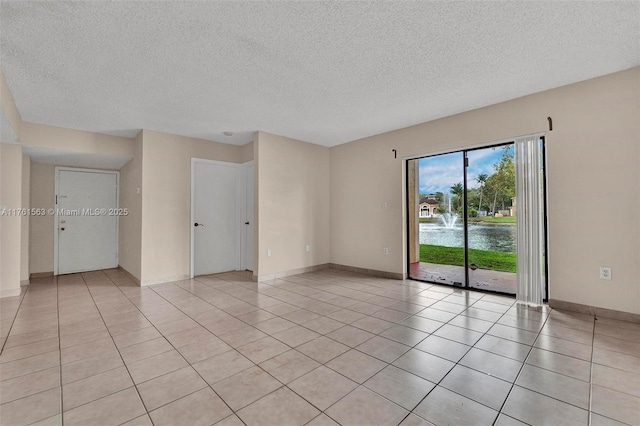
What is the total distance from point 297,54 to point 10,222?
16.4 feet

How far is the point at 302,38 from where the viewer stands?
2441mm

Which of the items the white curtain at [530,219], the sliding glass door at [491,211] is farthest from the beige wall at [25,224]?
the white curtain at [530,219]

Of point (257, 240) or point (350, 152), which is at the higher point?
point (350, 152)

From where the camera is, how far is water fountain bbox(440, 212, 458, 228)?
4.71 metres

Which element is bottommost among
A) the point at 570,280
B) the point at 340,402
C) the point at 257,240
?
the point at 340,402

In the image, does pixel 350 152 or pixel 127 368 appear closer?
pixel 127 368

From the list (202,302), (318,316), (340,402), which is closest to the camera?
(340,402)

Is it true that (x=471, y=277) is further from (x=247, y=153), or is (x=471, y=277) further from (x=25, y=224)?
(x=25, y=224)

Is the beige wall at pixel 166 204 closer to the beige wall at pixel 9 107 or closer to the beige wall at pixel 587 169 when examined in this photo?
the beige wall at pixel 9 107

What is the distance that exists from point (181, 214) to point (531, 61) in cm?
541

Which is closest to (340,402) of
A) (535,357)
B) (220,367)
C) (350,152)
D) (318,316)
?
(220,367)

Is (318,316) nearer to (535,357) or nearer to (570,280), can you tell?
(535,357)

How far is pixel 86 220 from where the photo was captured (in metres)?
6.09

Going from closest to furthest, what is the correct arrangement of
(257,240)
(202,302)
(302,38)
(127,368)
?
(127,368) < (302,38) < (202,302) < (257,240)
